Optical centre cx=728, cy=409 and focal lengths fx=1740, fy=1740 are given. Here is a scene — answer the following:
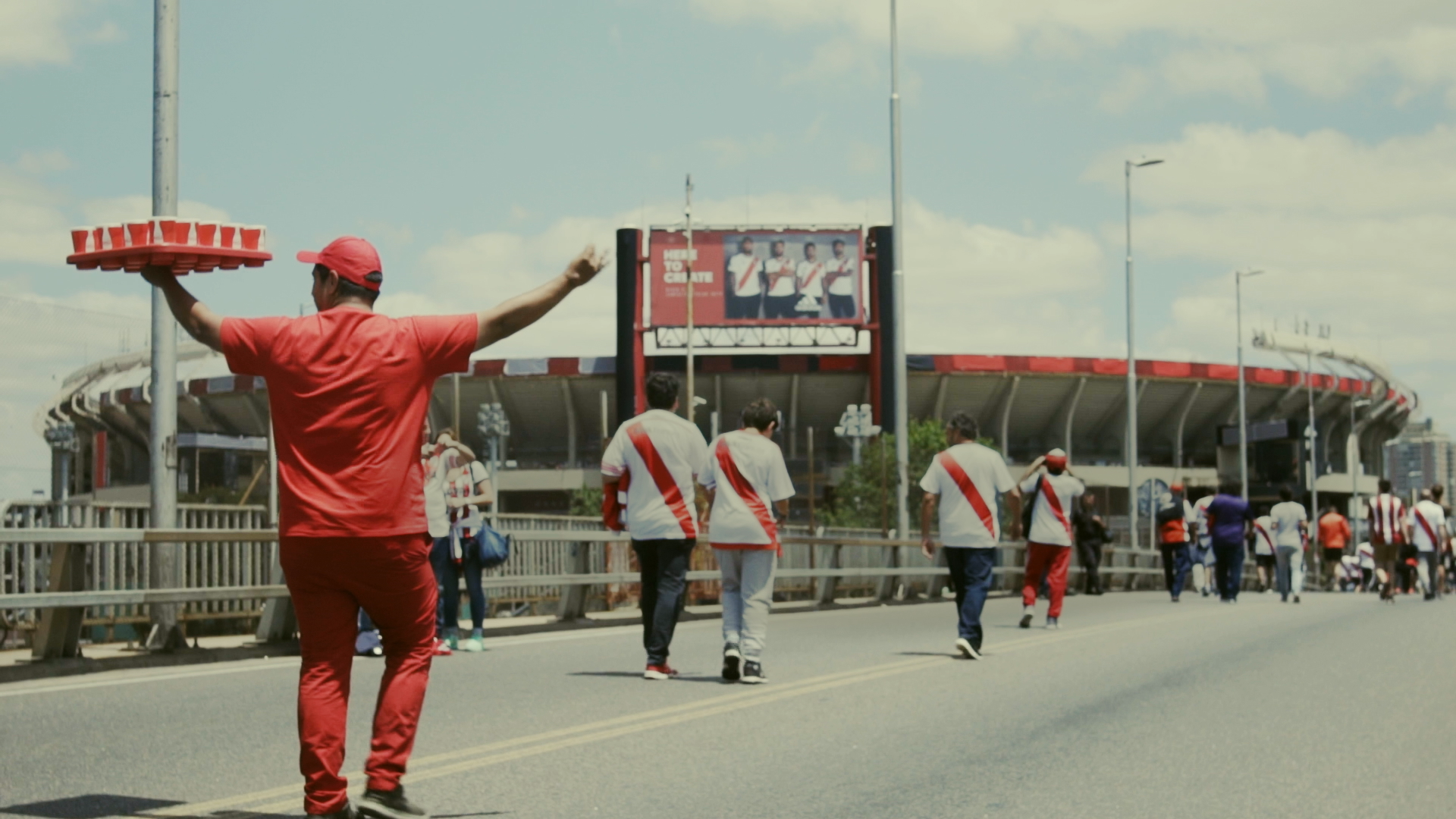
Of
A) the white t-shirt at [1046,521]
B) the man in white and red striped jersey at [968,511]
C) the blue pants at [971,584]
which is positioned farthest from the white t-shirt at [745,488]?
the white t-shirt at [1046,521]

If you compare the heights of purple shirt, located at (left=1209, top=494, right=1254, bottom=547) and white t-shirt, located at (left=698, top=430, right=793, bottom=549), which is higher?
white t-shirt, located at (left=698, top=430, right=793, bottom=549)

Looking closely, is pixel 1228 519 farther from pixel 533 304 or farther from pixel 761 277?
pixel 761 277

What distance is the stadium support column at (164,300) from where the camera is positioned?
42.8 feet

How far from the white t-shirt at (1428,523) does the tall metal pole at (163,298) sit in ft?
61.7

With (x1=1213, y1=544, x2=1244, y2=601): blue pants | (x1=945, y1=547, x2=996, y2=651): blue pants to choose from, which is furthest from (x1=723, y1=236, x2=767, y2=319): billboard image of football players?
(x1=945, y1=547, x2=996, y2=651): blue pants

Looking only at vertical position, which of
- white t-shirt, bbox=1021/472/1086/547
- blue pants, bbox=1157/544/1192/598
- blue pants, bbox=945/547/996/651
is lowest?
blue pants, bbox=1157/544/1192/598

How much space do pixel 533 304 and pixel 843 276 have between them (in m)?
74.9

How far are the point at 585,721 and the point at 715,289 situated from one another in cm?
7237

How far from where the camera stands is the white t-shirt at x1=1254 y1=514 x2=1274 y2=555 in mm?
28406

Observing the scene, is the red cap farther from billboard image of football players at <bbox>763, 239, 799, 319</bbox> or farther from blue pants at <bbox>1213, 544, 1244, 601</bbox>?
billboard image of football players at <bbox>763, 239, 799, 319</bbox>

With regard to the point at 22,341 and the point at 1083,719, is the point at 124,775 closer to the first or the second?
the point at 1083,719

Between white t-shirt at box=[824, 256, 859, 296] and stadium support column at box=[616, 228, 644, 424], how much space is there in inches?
345

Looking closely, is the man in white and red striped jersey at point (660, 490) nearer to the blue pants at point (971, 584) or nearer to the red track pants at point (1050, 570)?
the blue pants at point (971, 584)

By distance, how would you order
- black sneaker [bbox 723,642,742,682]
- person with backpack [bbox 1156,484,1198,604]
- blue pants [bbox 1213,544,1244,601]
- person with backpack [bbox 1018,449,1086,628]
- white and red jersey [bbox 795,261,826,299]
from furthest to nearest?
white and red jersey [bbox 795,261,826,299], person with backpack [bbox 1156,484,1198,604], blue pants [bbox 1213,544,1244,601], person with backpack [bbox 1018,449,1086,628], black sneaker [bbox 723,642,742,682]
